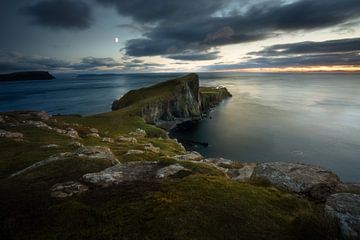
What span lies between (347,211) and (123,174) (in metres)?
17.7

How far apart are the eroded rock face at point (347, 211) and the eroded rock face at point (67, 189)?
1710cm

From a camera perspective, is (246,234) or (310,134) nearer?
(246,234)

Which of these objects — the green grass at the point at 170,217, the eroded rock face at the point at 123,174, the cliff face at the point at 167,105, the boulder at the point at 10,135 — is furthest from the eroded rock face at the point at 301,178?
the cliff face at the point at 167,105

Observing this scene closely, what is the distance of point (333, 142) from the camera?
378 feet

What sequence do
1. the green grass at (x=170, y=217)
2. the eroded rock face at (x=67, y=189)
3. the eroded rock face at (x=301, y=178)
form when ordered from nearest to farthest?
the green grass at (x=170, y=217) < the eroded rock face at (x=67, y=189) < the eroded rock face at (x=301, y=178)

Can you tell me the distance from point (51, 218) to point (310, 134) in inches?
5519

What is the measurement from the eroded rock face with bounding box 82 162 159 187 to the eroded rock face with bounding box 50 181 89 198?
117cm

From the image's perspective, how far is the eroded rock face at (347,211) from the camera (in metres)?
12.2

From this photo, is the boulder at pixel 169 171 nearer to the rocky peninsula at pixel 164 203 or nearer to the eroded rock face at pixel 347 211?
the rocky peninsula at pixel 164 203

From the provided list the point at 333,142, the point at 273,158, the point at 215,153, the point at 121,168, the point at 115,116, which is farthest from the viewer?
the point at 115,116

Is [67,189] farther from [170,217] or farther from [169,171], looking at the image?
[170,217]

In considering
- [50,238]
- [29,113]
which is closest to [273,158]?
[29,113]

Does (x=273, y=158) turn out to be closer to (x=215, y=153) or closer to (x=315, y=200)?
(x=215, y=153)

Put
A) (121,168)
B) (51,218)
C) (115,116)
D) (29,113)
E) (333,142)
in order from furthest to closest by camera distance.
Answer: (115,116) → (333,142) → (29,113) → (121,168) → (51,218)
